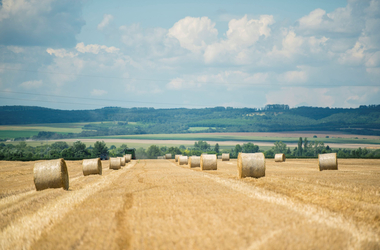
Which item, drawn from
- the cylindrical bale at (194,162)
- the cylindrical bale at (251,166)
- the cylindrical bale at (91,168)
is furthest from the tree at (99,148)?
the cylindrical bale at (251,166)

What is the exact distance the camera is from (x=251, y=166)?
1825 cm

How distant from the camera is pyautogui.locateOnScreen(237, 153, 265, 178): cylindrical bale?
18219 millimetres

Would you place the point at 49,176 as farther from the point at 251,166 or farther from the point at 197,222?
the point at 197,222

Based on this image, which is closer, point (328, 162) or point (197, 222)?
point (197, 222)

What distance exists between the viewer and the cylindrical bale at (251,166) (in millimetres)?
18219

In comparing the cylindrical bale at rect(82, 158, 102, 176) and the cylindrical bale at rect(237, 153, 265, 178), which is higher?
the cylindrical bale at rect(237, 153, 265, 178)

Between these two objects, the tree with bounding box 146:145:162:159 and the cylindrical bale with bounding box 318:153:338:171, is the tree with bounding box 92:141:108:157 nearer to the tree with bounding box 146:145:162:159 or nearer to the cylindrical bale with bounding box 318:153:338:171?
the tree with bounding box 146:145:162:159

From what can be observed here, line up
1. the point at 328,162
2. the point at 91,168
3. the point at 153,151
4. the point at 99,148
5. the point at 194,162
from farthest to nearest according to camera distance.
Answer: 1. the point at 153,151
2. the point at 99,148
3. the point at 194,162
4. the point at 328,162
5. the point at 91,168

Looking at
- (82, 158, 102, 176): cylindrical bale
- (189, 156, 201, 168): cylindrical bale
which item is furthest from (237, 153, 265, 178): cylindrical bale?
(189, 156, 201, 168): cylindrical bale

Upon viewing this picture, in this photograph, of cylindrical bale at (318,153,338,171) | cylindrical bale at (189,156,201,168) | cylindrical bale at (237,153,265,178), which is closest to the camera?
cylindrical bale at (237,153,265,178)

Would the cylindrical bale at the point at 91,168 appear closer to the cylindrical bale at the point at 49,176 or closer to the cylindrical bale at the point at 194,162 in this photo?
the cylindrical bale at the point at 49,176

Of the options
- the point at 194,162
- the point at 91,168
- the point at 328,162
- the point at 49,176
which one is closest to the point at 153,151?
the point at 194,162

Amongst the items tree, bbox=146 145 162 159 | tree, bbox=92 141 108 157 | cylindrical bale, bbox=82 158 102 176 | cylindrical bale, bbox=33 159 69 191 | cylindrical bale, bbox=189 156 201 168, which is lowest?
tree, bbox=146 145 162 159

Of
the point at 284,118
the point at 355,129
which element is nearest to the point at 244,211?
the point at 355,129
